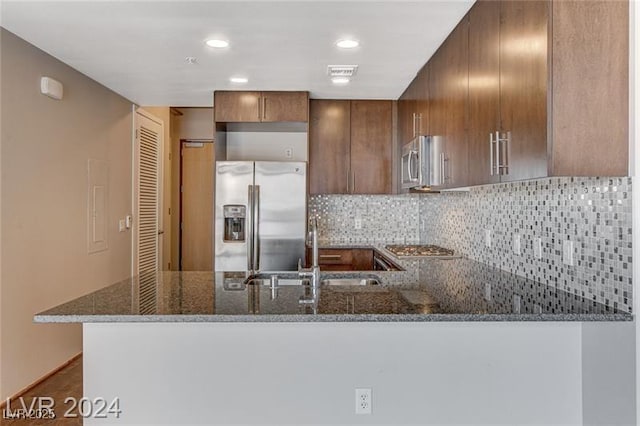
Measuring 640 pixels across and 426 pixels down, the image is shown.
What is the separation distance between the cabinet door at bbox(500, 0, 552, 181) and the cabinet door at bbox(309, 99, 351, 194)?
105 inches

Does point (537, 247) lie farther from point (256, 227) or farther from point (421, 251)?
point (256, 227)

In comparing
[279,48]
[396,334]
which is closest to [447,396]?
[396,334]

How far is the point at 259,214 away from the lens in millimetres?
4273

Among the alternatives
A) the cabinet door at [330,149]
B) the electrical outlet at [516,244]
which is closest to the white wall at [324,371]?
the electrical outlet at [516,244]

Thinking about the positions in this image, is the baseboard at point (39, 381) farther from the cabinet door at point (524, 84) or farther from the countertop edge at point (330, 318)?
the cabinet door at point (524, 84)

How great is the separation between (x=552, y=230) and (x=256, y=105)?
2.84 metres

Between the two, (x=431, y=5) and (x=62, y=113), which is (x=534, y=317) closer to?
(x=431, y=5)

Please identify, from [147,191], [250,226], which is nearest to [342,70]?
[250,226]

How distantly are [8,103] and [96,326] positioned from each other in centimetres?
180

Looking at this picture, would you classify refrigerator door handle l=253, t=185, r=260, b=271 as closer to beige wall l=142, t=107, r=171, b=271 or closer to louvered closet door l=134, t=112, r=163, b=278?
louvered closet door l=134, t=112, r=163, b=278

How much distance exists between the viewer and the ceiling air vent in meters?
3.50

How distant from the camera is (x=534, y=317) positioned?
1.74 meters

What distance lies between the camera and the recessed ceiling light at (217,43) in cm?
296

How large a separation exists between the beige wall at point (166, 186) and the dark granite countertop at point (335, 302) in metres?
3.47
